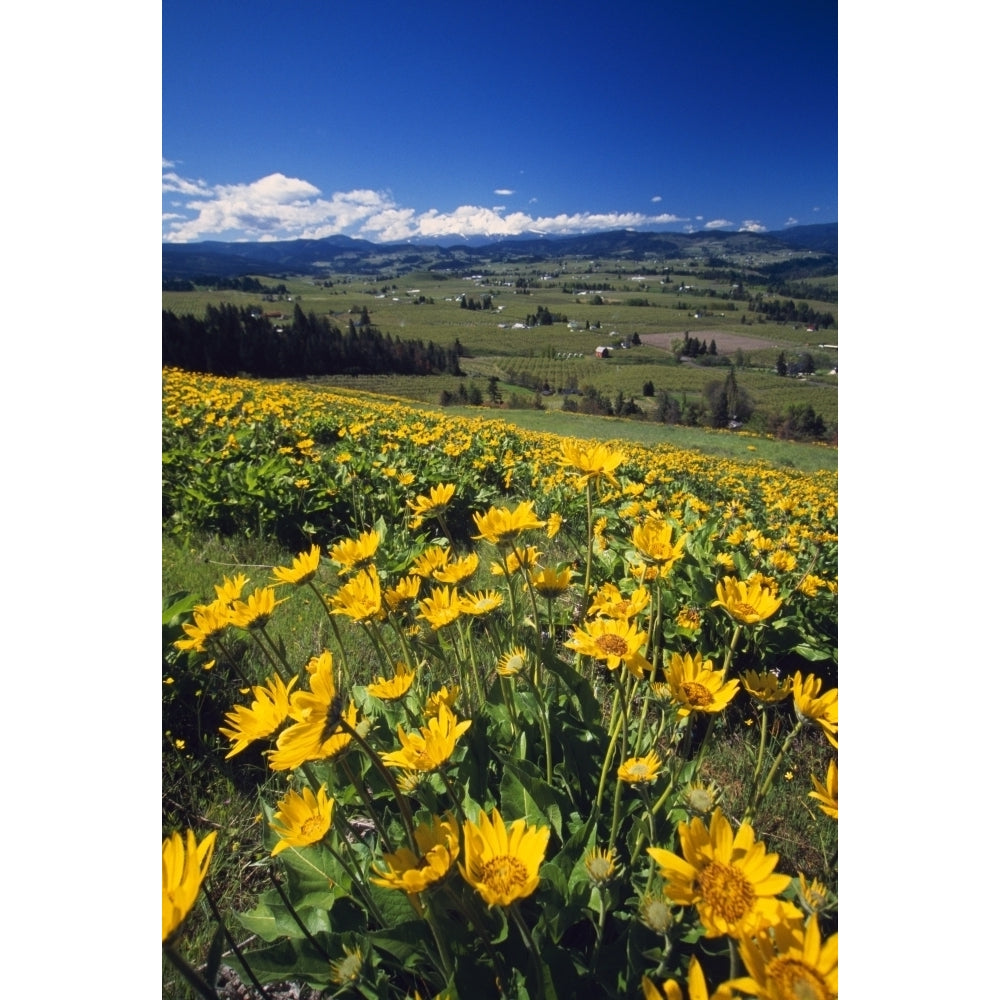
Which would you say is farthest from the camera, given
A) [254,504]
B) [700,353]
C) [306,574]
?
[700,353]

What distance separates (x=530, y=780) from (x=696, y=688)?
332mm

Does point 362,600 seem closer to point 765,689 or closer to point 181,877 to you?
point 181,877

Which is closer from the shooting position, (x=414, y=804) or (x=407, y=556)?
(x=414, y=804)

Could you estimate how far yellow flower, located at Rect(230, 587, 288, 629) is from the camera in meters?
1.14

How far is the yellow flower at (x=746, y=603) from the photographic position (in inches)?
41.0

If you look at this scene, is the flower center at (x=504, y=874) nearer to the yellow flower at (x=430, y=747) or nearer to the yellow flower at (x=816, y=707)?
the yellow flower at (x=430, y=747)

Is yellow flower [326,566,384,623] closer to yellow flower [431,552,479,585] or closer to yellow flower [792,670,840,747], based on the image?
yellow flower [431,552,479,585]

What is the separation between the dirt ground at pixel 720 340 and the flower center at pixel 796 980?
29.6 feet

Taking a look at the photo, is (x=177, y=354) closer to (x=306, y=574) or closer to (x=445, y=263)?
(x=306, y=574)

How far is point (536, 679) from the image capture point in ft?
3.82

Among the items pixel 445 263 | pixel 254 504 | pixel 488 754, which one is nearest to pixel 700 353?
pixel 254 504
